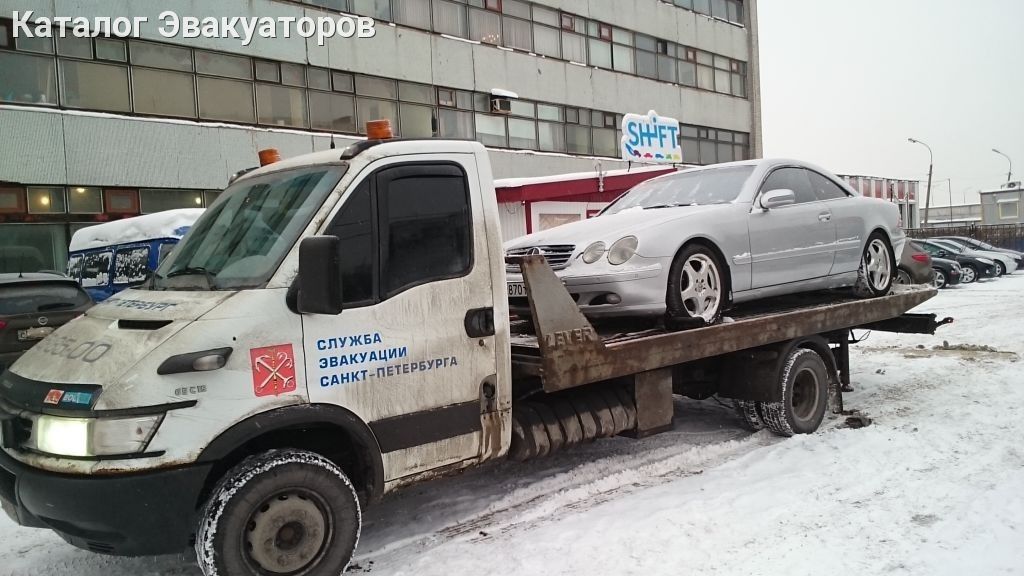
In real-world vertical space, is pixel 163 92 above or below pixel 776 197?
above

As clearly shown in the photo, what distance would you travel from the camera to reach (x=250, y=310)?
11.2ft

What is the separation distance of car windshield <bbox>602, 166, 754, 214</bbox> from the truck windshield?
3340 millimetres

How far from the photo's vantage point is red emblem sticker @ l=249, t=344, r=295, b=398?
3414 millimetres

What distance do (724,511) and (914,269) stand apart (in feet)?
18.6

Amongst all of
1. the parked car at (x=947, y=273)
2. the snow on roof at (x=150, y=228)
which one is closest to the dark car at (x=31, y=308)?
the snow on roof at (x=150, y=228)

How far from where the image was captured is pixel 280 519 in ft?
11.5

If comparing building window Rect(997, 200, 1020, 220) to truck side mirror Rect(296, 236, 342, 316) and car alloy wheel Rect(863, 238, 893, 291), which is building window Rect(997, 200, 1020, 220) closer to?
car alloy wheel Rect(863, 238, 893, 291)

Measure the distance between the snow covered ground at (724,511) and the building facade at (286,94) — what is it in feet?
15.9

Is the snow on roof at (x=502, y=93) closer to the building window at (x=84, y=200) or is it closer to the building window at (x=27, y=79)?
the building window at (x=84, y=200)

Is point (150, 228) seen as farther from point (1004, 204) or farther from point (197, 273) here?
point (1004, 204)

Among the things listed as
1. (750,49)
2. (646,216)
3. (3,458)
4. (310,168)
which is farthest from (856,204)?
(750,49)

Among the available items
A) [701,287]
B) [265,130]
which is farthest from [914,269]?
[265,130]

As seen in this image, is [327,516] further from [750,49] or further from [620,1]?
[750,49]

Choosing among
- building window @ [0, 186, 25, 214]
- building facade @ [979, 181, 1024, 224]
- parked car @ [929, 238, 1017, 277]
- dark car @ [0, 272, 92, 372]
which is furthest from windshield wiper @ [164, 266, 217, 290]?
building facade @ [979, 181, 1024, 224]
